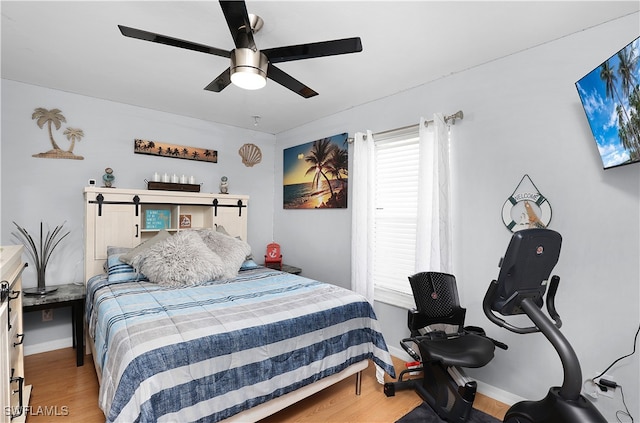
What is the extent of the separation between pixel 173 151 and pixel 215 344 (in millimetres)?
2832

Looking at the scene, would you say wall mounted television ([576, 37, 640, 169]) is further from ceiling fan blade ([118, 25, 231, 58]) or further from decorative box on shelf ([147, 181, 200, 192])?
decorative box on shelf ([147, 181, 200, 192])

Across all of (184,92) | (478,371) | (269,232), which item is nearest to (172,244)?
(184,92)

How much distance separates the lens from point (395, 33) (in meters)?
2.06

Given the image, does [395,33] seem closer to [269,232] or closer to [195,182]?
[195,182]

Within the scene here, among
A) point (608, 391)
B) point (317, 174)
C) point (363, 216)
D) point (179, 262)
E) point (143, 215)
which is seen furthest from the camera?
point (317, 174)

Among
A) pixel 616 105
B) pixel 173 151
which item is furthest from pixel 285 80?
pixel 173 151

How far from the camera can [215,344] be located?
1.62 meters

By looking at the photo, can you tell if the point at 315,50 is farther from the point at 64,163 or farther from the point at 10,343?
the point at 64,163

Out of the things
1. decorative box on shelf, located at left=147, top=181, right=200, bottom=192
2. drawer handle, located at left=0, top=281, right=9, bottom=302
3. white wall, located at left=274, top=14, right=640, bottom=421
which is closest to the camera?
drawer handle, located at left=0, top=281, right=9, bottom=302

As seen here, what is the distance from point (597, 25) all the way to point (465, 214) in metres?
1.46

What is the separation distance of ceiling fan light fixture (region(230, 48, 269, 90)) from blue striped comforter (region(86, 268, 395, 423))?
1.43 m

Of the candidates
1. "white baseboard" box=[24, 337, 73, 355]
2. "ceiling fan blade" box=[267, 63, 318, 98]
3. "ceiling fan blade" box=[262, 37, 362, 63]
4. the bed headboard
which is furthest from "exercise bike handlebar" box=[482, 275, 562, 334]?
"white baseboard" box=[24, 337, 73, 355]

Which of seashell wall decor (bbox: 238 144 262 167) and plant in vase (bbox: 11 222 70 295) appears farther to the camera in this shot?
seashell wall decor (bbox: 238 144 262 167)

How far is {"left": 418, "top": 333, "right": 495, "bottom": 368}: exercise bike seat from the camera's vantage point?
1969mm
